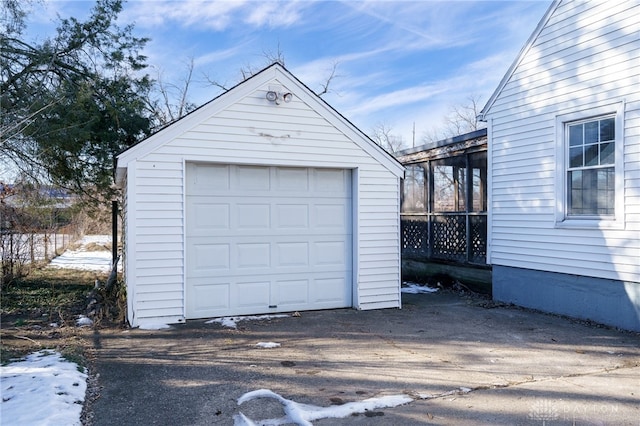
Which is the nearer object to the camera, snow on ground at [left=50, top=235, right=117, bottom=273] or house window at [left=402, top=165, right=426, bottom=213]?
house window at [left=402, top=165, right=426, bottom=213]

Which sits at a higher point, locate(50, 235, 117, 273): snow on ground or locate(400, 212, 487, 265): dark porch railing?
locate(400, 212, 487, 265): dark porch railing

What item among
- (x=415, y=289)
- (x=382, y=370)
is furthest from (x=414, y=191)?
(x=382, y=370)

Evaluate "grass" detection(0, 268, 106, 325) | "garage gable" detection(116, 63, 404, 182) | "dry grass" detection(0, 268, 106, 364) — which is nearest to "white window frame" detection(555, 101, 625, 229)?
"garage gable" detection(116, 63, 404, 182)

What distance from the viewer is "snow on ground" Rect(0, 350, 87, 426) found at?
137 inches

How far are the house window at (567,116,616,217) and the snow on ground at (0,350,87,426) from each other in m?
7.21

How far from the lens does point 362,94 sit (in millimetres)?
26719

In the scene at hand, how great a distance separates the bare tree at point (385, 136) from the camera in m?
33.8

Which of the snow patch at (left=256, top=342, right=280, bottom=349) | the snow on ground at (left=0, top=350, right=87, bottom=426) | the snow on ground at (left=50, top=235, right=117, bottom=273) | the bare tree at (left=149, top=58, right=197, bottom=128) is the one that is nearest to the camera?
the snow on ground at (left=0, top=350, right=87, bottom=426)

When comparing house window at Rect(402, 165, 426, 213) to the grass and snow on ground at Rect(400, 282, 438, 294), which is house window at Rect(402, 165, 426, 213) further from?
the grass

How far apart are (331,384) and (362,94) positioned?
78.5 ft

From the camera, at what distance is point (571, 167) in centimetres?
747

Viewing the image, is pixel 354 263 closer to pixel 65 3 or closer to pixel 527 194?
pixel 527 194

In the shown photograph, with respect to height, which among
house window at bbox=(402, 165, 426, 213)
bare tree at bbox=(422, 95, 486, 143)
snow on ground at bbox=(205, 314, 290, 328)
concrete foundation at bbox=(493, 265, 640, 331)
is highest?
bare tree at bbox=(422, 95, 486, 143)

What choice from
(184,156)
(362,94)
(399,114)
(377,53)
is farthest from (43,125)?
(399,114)
